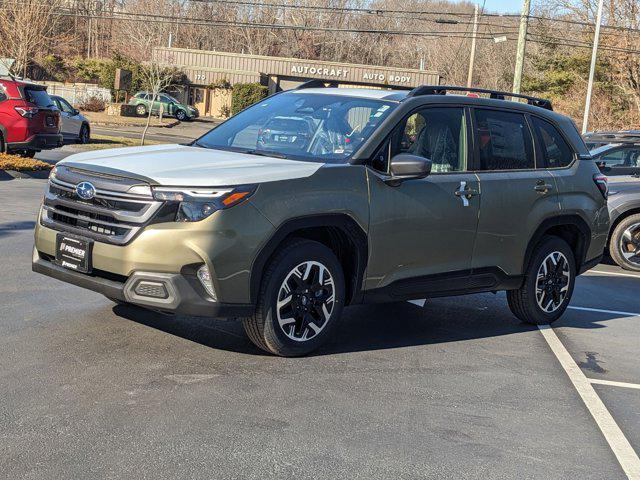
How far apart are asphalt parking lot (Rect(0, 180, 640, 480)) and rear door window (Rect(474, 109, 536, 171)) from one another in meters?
1.47

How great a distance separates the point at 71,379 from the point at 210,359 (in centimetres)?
101

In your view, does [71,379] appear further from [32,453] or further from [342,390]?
[342,390]

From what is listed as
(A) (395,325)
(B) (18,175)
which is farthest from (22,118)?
(A) (395,325)

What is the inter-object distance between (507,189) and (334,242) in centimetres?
179

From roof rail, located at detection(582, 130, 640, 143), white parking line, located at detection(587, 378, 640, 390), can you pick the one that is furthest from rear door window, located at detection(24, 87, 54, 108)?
white parking line, located at detection(587, 378, 640, 390)

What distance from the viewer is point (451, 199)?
6773 mm

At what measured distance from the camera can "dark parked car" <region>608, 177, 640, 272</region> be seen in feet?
39.9

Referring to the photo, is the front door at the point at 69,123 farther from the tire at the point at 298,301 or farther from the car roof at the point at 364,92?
the tire at the point at 298,301

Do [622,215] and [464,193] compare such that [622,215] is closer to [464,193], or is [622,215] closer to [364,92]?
[464,193]

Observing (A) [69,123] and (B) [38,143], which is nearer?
(B) [38,143]

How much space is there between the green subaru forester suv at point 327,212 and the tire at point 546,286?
0.05 ft

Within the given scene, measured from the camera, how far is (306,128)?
21.9ft

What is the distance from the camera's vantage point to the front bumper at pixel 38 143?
19094mm

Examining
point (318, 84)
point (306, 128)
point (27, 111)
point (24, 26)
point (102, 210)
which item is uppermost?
point (24, 26)
